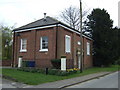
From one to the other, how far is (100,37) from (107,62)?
535 centimetres

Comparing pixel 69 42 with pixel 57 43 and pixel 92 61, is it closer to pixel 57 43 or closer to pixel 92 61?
pixel 57 43

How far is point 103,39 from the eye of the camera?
117 ft

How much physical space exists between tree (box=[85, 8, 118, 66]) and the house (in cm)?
1034

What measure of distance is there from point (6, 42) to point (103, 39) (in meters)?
21.6

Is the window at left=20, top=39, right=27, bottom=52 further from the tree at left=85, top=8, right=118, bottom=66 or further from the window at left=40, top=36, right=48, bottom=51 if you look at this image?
the tree at left=85, top=8, right=118, bottom=66

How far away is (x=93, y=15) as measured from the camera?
38500 millimetres

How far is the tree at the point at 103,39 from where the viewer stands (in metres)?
35.3

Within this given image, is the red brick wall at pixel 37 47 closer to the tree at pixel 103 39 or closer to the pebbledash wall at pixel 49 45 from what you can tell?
the pebbledash wall at pixel 49 45

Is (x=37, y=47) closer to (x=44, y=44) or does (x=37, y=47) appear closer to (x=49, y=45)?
(x=44, y=44)

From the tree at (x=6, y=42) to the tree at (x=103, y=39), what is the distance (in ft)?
59.6

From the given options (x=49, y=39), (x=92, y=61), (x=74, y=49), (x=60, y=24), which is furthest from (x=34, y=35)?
(x=92, y=61)

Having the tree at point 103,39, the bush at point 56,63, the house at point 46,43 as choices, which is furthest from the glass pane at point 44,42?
the tree at point 103,39

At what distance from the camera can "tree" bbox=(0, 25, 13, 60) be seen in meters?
37.9

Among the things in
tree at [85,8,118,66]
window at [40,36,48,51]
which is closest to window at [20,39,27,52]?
window at [40,36,48,51]
